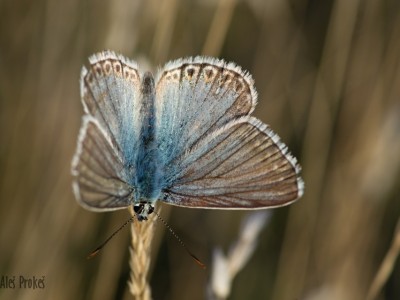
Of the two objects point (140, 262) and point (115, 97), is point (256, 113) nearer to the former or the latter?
point (115, 97)

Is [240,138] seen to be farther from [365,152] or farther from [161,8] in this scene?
[365,152]

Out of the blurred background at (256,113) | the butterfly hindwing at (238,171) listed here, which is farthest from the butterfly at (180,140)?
the blurred background at (256,113)

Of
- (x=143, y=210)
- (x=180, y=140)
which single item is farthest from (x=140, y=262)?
(x=180, y=140)

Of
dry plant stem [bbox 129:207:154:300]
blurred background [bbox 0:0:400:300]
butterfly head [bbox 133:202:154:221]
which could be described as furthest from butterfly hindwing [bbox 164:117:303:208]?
blurred background [bbox 0:0:400:300]

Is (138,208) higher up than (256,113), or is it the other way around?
(256,113)

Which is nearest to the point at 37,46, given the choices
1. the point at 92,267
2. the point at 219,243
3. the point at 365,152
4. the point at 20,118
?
the point at 20,118

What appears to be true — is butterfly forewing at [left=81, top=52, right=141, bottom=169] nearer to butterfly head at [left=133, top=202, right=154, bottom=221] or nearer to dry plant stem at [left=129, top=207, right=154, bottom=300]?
butterfly head at [left=133, top=202, right=154, bottom=221]
